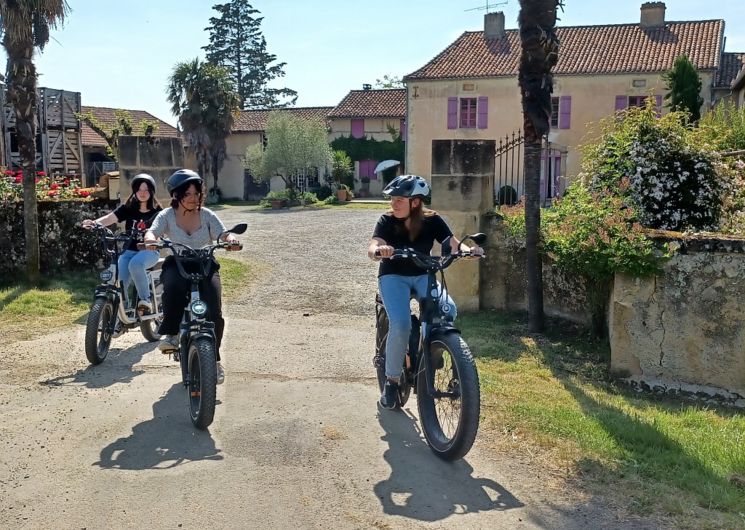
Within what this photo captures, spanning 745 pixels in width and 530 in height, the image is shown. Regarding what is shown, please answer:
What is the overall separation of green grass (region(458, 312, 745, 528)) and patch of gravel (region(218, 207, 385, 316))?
3.00 metres

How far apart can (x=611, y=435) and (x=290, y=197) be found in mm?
32037

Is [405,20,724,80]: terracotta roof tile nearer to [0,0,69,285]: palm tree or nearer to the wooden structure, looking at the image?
the wooden structure

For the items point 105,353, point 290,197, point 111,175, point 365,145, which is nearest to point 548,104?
point 105,353

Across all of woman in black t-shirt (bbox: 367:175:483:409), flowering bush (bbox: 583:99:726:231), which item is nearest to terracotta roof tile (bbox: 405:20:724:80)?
flowering bush (bbox: 583:99:726:231)

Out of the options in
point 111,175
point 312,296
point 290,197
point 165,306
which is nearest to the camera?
point 165,306

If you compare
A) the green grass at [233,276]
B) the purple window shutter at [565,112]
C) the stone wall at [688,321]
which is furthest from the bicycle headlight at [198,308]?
the purple window shutter at [565,112]

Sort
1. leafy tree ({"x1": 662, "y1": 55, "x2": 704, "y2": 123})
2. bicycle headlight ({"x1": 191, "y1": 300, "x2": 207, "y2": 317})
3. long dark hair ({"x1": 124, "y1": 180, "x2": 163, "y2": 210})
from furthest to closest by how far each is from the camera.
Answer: leafy tree ({"x1": 662, "y1": 55, "x2": 704, "y2": 123}) → long dark hair ({"x1": 124, "y1": 180, "x2": 163, "y2": 210}) → bicycle headlight ({"x1": 191, "y1": 300, "x2": 207, "y2": 317})

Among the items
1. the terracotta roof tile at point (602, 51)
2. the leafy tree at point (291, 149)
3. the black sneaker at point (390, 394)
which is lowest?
the black sneaker at point (390, 394)

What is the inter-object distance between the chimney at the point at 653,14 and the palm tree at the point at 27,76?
28419 mm

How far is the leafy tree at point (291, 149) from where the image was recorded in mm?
38750

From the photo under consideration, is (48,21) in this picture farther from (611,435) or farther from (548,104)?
(611,435)

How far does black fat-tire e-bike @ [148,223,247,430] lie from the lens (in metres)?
4.84

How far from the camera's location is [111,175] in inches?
472

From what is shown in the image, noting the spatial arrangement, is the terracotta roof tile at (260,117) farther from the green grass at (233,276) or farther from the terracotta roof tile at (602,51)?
the green grass at (233,276)
